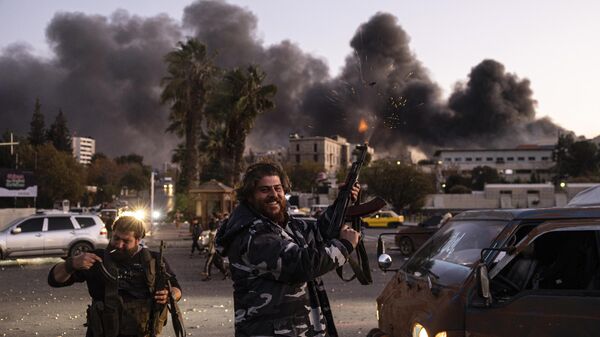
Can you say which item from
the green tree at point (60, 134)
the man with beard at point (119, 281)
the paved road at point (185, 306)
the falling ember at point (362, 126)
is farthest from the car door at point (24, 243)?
the green tree at point (60, 134)

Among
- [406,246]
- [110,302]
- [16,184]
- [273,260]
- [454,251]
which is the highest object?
[16,184]

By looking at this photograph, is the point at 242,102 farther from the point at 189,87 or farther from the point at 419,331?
the point at 419,331

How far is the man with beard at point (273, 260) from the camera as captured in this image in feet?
9.12

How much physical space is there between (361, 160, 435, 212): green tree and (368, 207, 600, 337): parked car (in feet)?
193

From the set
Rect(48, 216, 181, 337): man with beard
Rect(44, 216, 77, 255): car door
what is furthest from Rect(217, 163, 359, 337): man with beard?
Rect(44, 216, 77, 255): car door

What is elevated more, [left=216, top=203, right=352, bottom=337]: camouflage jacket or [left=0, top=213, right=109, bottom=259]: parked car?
[left=216, top=203, right=352, bottom=337]: camouflage jacket

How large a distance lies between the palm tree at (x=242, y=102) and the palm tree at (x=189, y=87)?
5.85 feet

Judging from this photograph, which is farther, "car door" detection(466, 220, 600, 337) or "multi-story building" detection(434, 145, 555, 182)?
"multi-story building" detection(434, 145, 555, 182)

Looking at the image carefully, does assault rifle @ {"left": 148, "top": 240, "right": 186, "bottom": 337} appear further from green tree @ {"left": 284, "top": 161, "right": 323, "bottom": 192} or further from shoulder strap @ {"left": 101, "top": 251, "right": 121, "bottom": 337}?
green tree @ {"left": 284, "top": 161, "right": 323, "bottom": 192}

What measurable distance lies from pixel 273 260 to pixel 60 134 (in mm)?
131910

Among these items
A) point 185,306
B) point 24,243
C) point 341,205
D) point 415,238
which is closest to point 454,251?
point 341,205

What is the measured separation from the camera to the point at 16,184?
40.2 metres

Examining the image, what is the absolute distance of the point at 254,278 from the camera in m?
2.91

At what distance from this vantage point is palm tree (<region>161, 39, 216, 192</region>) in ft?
144
